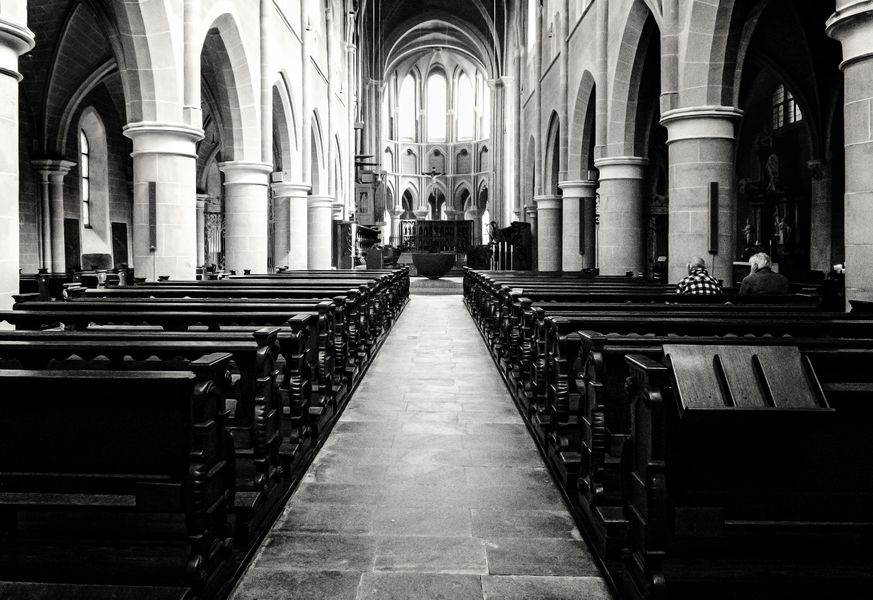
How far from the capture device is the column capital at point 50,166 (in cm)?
1662

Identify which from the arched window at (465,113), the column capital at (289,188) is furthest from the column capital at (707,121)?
the arched window at (465,113)

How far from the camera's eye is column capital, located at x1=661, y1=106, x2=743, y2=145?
29.8ft

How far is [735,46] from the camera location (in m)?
9.16

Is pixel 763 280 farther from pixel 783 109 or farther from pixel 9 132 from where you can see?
pixel 783 109

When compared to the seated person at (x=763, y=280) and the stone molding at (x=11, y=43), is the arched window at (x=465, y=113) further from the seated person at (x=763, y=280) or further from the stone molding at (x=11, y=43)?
the stone molding at (x=11, y=43)

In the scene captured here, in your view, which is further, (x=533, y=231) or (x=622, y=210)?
(x=533, y=231)

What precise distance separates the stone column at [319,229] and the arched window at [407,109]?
26251mm

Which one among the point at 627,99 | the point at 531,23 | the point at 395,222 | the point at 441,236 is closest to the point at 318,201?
the point at 531,23

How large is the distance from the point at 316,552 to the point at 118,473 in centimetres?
97

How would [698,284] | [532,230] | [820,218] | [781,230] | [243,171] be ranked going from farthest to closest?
1. [532,230]
2. [781,230]
3. [820,218]
4. [243,171]
5. [698,284]

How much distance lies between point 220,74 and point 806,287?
11.4m

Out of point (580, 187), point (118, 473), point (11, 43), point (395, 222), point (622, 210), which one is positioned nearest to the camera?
point (118, 473)

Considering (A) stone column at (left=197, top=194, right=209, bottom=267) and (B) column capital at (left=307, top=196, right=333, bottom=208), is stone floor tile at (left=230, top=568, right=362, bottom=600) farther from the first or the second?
(A) stone column at (left=197, top=194, right=209, bottom=267)

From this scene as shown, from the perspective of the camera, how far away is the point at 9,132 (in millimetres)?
5844
